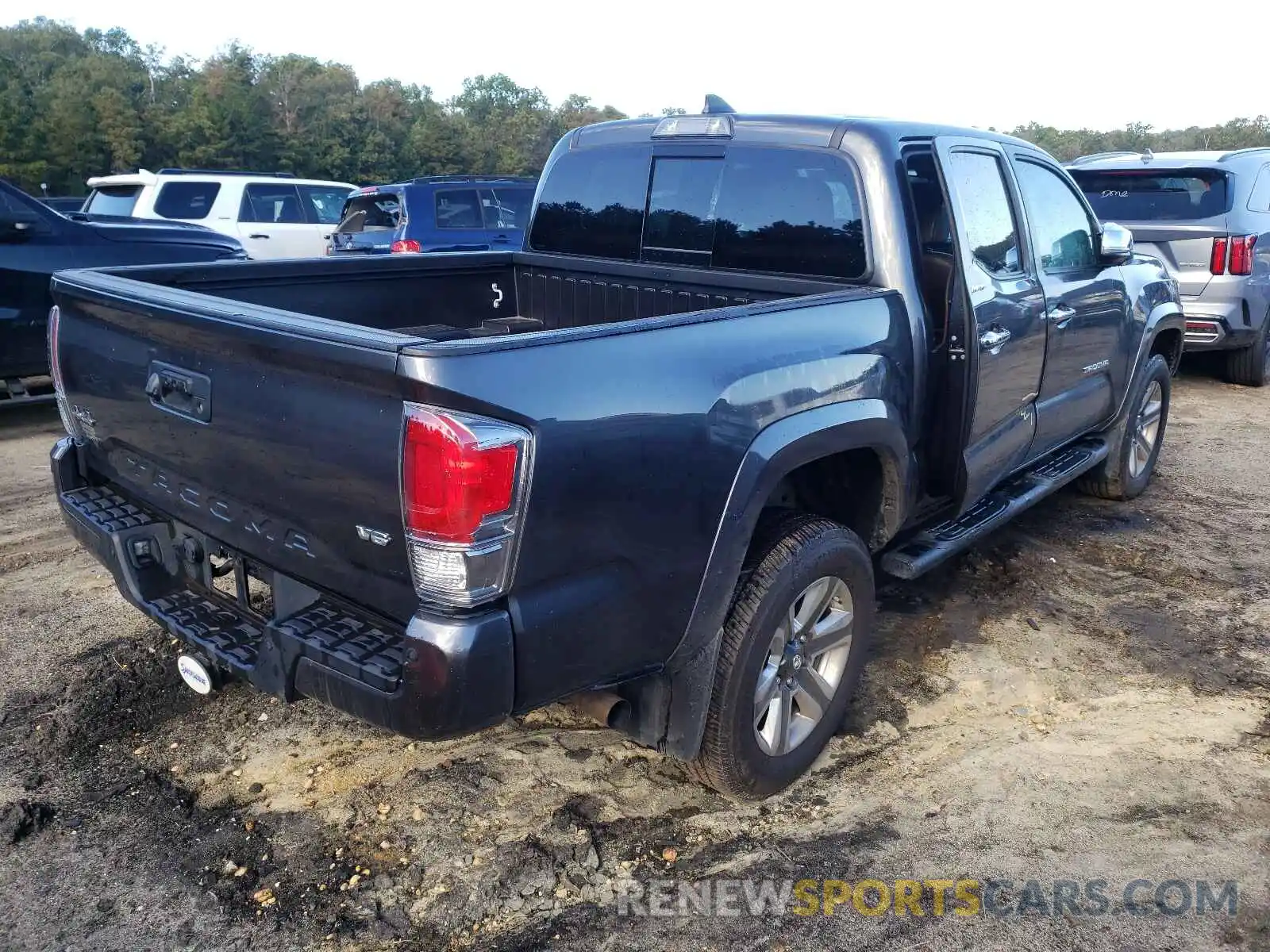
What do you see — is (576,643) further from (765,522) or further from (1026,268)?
(1026,268)

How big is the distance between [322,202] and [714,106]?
11015 mm

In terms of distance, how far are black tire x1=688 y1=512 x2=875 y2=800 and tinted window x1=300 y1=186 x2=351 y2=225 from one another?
1216 cm

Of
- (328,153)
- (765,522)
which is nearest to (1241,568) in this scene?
(765,522)

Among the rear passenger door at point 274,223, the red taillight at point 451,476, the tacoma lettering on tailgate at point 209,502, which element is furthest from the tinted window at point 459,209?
the red taillight at point 451,476

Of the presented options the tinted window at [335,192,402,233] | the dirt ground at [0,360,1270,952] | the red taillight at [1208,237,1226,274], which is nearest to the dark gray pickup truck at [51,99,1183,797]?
the dirt ground at [0,360,1270,952]

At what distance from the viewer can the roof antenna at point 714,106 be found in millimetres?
3973

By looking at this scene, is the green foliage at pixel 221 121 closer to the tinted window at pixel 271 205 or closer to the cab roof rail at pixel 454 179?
the tinted window at pixel 271 205

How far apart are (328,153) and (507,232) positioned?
3326cm

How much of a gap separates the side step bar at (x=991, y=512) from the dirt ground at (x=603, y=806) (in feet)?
1.60

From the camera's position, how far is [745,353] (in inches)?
104

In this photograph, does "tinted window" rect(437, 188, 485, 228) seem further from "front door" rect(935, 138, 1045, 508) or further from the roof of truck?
"front door" rect(935, 138, 1045, 508)

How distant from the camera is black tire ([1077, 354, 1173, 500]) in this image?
5.40 metres

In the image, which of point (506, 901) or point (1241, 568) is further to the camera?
point (1241, 568)

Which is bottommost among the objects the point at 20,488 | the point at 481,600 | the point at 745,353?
the point at 20,488
